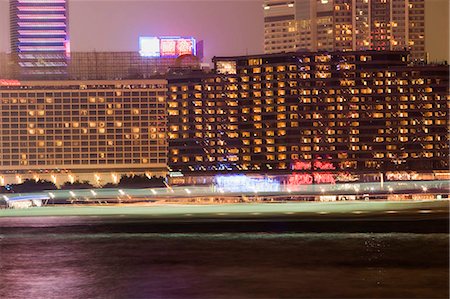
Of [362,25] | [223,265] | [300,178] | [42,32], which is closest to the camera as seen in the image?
[223,265]

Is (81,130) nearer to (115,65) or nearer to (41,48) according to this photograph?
(115,65)

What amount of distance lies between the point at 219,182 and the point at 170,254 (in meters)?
60.4

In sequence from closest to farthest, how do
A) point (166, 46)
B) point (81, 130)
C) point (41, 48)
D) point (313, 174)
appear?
1. point (313, 174)
2. point (166, 46)
3. point (81, 130)
4. point (41, 48)

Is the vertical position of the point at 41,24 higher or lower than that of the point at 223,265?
higher

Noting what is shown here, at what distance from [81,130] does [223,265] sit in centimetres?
8665

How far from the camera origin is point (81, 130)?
120m

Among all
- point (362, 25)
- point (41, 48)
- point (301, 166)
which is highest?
point (362, 25)

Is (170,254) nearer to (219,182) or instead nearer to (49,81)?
(219,182)

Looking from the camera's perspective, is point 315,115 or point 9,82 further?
point 9,82

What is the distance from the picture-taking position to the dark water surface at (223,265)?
3003cm

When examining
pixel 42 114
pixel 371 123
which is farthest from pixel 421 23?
pixel 42 114

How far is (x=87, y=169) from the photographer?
11825 cm

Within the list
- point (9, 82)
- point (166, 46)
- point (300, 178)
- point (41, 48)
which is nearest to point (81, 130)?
point (9, 82)

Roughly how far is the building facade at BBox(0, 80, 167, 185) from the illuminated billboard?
3.86 m
